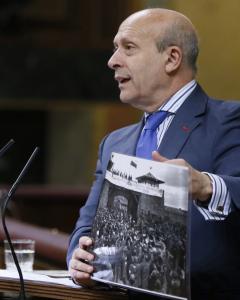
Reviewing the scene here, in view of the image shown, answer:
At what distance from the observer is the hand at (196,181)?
234cm

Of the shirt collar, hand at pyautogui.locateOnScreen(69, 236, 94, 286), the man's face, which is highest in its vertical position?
the man's face

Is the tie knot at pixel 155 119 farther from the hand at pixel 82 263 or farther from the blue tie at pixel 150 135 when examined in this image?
the hand at pixel 82 263

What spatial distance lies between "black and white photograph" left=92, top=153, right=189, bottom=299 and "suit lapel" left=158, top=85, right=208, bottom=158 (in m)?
0.24

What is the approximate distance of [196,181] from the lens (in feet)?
7.74

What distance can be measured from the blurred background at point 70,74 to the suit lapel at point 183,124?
237 inches

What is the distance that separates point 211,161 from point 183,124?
129mm

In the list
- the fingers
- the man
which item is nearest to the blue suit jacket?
the man

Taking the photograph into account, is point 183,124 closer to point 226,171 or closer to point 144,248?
point 226,171

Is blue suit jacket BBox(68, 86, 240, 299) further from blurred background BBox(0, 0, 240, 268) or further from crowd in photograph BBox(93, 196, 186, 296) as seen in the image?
blurred background BBox(0, 0, 240, 268)

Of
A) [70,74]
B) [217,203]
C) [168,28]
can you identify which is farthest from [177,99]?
[70,74]

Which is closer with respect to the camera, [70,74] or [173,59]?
[173,59]

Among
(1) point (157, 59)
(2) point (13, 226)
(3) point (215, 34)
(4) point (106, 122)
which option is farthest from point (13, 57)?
A: (1) point (157, 59)

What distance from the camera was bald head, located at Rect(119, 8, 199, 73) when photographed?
2812 millimetres

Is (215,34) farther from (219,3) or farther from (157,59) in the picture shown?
(157,59)
